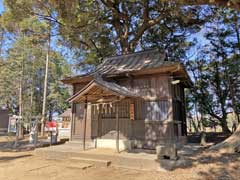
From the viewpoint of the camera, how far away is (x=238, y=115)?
1537 centimetres

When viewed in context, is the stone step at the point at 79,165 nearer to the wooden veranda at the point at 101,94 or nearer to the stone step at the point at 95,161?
the stone step at the point at 95,161

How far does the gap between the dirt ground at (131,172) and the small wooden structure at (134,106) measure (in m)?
2.19

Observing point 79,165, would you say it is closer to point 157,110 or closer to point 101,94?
point 101,94

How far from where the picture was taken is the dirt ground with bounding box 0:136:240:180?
559 centimetres

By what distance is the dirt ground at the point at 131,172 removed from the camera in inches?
220

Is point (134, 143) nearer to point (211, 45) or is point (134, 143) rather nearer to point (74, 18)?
point (74, 18)

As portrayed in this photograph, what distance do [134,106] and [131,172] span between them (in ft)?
12.6

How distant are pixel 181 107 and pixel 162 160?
5693mm

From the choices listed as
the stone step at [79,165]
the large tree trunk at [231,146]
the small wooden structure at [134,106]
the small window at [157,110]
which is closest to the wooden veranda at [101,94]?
the small wooden structure at [134,106]

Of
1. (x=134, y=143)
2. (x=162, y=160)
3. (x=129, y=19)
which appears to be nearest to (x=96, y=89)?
(x=134, y=143)

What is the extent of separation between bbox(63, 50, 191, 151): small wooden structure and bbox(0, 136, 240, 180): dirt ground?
7.18 feet

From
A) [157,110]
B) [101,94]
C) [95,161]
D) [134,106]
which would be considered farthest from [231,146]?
[101,94]

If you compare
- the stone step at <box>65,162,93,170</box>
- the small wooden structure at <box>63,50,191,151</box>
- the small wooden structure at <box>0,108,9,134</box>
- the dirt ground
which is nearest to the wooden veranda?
the small wooden structure at <box>63,50,191,151</box>

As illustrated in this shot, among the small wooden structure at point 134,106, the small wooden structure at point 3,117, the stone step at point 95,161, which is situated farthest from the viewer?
the small wooden structure at point 3,117
